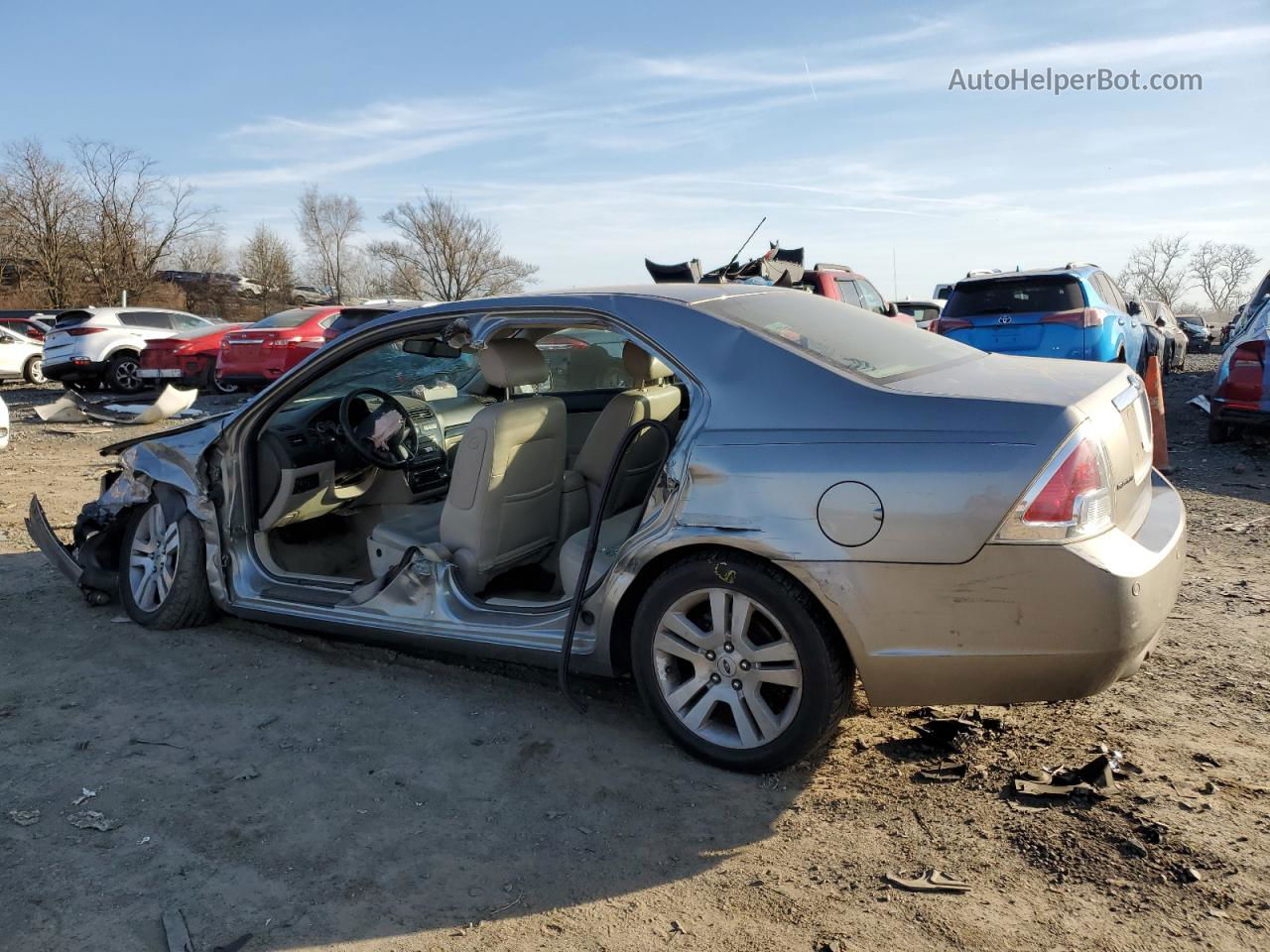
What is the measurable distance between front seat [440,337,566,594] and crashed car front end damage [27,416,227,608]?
1.26 m

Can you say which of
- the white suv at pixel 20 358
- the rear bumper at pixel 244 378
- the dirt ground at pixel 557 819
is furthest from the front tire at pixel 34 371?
the dirt ground at pixel 557 819

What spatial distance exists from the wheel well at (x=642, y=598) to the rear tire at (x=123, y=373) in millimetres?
16722

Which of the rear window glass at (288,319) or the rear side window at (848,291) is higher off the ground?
the rear side window at (848,291)

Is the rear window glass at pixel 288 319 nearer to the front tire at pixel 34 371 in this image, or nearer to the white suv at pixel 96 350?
the white suv at pixel 96 350

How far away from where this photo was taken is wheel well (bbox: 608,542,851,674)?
2.85 m

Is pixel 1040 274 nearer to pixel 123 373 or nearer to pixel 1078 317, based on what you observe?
pixel 1078 317

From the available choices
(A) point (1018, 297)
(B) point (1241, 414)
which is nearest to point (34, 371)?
(A) point (1018, 297)

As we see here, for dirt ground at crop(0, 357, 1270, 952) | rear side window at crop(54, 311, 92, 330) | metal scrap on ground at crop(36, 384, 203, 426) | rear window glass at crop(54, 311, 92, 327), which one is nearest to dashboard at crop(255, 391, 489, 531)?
dirt ground at crop(0, 357, 1270, 952)

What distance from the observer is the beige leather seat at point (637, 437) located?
3777mm

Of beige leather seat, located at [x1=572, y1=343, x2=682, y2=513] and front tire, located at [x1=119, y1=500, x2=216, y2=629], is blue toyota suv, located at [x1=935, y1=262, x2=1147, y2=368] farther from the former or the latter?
front tire, located at [x1=119, y1=500, x2=216, y2=629]

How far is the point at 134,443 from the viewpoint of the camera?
4.70m

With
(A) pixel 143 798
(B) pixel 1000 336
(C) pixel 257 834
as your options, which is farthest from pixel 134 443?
(B) pixel 1000 336

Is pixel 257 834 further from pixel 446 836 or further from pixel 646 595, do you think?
pixel 646 595

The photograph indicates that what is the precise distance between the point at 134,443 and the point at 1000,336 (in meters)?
8.24
